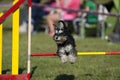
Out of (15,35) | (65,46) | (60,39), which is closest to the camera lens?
(60,39)

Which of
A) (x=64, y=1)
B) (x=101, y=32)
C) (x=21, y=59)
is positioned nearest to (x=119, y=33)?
(x=101, y=32)

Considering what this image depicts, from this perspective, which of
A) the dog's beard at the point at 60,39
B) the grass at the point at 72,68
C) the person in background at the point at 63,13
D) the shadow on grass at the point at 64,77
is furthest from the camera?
the person in background at the point at 63,13

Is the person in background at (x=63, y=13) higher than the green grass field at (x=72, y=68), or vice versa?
the person in background at (x=63, y=13)

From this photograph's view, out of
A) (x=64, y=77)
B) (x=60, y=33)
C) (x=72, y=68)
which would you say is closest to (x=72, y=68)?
(x=72, y=68)

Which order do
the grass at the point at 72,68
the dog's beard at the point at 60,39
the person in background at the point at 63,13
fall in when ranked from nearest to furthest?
the dog's beard at the point at 60,39
the grass at the point at 72,68
the person in background at the point at 63,13

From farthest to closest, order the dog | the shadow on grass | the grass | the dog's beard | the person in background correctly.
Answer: the person in background → the grass → the shadow on grass → the dog → the dog's beard

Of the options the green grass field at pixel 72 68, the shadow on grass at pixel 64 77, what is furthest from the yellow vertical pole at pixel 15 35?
the shadow on grass at pixel 64 77

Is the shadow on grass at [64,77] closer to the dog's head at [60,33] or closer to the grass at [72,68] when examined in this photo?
the grass at [72,68]

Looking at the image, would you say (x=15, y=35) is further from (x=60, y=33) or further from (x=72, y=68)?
(x=72, y=68)

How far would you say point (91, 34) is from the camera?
1599cm

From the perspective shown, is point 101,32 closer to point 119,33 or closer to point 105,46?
point 119,33

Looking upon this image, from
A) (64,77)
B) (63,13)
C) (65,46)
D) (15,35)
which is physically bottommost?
(64,77)

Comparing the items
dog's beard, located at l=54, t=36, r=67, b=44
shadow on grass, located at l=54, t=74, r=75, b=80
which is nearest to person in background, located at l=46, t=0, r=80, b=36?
shadow on grass, located at l=54, t=74, r=75, b=80

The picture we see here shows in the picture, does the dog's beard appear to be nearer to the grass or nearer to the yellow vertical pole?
the yellow vertical pole
